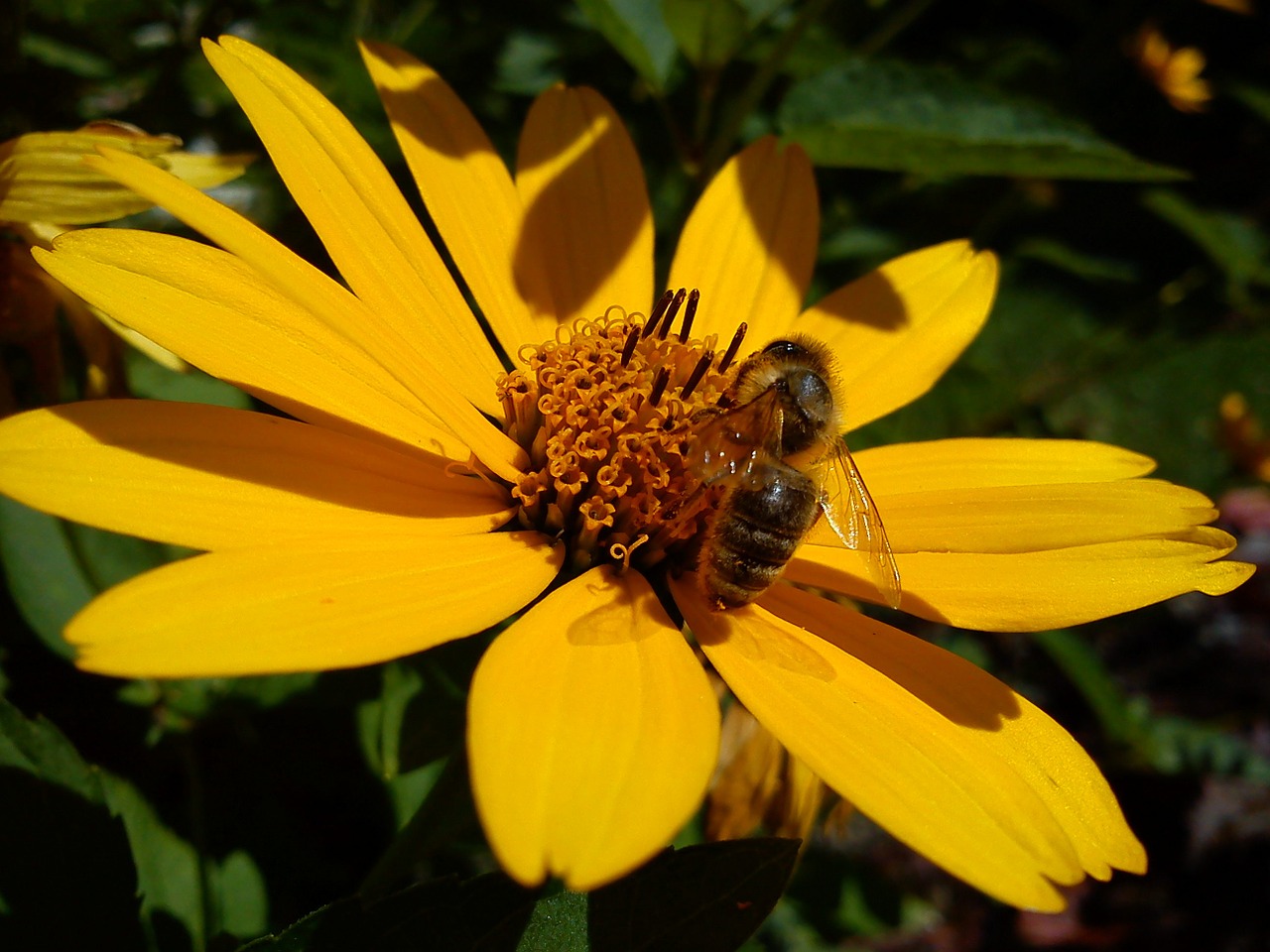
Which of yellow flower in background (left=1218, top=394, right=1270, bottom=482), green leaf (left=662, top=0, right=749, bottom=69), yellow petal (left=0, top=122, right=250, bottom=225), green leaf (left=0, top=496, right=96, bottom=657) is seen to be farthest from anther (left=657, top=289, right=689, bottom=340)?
yellow flower in background (left=1218, top=394, right=1270, bottom=482)

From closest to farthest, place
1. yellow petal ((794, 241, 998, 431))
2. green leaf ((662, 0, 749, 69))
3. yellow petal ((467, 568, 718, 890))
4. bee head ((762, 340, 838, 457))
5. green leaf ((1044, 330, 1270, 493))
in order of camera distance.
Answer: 1. yellow petal ((467, 568, 718, 890))
2. bee head ((762, 340, 838, 457))
3. green leaf ((662, 0, 749, 69))
4. yellow petal ((794, 241, 998, 431))
5. green leaf ((1044, 330, 1270, 493))

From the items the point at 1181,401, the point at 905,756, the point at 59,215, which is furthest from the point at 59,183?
the point at 1181,401

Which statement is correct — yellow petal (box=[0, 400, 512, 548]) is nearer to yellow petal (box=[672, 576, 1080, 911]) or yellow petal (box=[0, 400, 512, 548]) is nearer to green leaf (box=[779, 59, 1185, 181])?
yellow petal (box=[672, 576, 1080, 911])

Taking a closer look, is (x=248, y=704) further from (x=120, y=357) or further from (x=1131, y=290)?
(x=1131, y=290)

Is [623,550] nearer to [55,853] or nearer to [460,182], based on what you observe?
[460,182]

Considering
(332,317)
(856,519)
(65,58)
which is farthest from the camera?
(65,58)

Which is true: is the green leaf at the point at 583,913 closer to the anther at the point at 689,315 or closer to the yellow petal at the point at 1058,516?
the yellow petal at the point at 1058,516

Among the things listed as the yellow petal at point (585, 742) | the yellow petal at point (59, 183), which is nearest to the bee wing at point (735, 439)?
the yellow petal at point (585, 742)

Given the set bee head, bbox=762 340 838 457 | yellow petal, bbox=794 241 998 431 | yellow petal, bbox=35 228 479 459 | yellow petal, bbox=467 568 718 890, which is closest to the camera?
yellow petal, bbox=467 568 718 890
